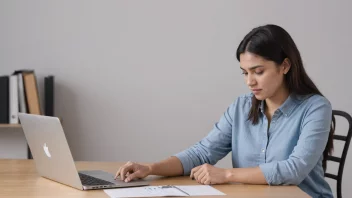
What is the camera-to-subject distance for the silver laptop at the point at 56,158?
1.92m

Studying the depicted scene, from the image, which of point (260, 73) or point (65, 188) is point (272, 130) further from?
point (65, 188)

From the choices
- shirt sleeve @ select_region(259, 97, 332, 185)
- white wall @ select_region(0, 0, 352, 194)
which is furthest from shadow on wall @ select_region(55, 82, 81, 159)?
shirt sleeve @ select_region(259, 97, 332, 185)

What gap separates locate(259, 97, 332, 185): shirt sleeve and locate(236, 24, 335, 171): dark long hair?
0.10 m

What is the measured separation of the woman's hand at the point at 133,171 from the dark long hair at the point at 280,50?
54 centimetres

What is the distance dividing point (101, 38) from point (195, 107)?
730 mm

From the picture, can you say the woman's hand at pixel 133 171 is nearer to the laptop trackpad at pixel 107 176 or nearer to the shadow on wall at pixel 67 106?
the laptop trackpad at pixel 107 176

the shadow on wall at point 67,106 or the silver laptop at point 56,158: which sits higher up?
the silver laptop at point 56,158

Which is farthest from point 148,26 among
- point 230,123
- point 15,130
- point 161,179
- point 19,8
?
point 161,179

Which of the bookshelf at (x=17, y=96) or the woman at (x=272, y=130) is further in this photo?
the bookshelf at (x=17, y=96)

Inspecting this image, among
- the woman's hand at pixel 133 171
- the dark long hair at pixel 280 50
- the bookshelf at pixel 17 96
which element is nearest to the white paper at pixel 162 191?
the woman's hand at pixel 133 171

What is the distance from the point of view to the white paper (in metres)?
1.83

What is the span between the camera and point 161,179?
216 centimetres

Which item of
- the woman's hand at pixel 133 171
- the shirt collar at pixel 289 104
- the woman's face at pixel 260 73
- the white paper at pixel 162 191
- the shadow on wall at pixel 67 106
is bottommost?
the shadow on wall at pixel 67 106

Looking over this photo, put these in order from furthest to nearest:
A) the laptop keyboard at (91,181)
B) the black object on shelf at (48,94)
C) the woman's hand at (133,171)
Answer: the black object on shelf at (48,94) < the woman's hand at (133,171) < the laptop keyboard at (91,181)
